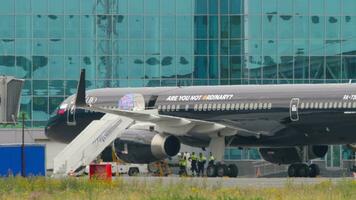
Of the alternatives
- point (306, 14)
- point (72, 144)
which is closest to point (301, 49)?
point (306, 14)

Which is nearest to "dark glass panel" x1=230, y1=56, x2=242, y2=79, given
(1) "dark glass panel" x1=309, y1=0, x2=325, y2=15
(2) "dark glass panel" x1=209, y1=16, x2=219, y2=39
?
(2) "dark glass panel" x1=209, y1=16, x2=219, y2=39

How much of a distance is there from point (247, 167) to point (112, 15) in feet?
42.7

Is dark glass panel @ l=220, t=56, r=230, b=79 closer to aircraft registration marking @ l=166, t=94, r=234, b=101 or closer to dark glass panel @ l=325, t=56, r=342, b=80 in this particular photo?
dark glass panel @ l=325, t=56, r=342, b=80

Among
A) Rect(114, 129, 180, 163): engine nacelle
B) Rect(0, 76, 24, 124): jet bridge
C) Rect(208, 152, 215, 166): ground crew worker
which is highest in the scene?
Rect(0, 76, 24, 124): jet bridge

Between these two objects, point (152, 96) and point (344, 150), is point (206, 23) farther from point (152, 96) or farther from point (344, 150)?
point (152, 96)

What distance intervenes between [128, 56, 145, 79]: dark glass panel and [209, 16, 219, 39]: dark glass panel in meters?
4.42

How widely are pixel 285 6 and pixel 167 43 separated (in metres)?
7.36

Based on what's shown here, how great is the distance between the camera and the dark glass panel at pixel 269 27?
71.8 metres

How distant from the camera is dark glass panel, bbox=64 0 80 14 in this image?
72.6m

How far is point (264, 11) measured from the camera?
236 ft

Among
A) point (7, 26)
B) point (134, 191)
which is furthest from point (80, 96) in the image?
point (7, 26)

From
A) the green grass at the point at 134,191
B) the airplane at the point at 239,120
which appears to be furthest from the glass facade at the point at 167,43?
the green grass at the point at 134,191

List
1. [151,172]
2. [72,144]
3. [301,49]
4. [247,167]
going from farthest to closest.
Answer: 1. [301,49]
2. [247,167]
3. [151,172]
4. [72,144]

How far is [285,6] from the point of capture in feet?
237
